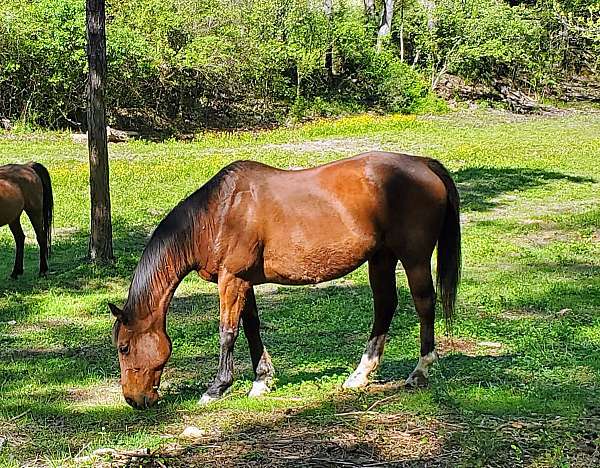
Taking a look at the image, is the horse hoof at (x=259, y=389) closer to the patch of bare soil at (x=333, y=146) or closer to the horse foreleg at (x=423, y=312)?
the horse foreleg at (x=423, y=312)

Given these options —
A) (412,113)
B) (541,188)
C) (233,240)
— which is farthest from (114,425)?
(412,113)

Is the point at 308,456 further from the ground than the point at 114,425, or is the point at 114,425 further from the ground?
the point at 308,456

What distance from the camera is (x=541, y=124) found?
32.1 metres

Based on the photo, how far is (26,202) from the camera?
1127 cm

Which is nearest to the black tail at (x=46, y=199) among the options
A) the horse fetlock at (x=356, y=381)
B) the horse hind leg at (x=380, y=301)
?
the horse hind leg at (x=380, y=301)

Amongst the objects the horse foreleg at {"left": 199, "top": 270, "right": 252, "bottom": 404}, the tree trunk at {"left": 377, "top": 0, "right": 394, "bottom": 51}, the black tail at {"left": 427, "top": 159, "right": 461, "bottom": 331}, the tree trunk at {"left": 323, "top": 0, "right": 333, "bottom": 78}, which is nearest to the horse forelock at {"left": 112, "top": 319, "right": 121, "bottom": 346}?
the horse foreleg at {"left": 199, "top": 270, "right": 252, "bottom": 404}

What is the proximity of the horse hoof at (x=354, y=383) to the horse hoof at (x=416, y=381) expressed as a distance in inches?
11.9

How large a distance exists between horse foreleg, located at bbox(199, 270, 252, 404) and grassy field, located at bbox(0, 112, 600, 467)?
0.11 metres

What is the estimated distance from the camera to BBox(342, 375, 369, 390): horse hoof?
19.3ft

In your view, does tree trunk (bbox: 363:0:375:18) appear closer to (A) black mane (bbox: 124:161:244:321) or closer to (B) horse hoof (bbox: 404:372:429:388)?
(A) black mane (bbox: 124:161:244:321)

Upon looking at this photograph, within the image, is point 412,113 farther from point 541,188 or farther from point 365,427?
point 365,427

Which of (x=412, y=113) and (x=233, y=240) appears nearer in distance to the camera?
(x=233, y=240)

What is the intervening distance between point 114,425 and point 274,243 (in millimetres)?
1622

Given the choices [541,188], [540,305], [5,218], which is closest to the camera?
[540,305]
